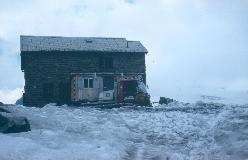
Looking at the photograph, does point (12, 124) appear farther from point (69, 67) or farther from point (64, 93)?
point (69, 67)

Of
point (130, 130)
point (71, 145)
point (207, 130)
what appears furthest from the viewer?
point (130, 130)

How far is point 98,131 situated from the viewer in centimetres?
1667

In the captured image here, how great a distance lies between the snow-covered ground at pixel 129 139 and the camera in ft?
37.2

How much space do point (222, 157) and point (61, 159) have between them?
16.1ft

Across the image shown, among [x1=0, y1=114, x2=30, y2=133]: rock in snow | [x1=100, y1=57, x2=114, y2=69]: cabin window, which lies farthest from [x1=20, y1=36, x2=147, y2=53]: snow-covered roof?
[x1=0, y1=114, x2=30, y2=133]: rock in snow

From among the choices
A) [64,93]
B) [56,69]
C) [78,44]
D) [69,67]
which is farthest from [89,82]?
[78,44]

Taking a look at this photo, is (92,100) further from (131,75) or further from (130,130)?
(130,130)

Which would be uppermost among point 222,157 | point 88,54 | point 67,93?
point 88,54

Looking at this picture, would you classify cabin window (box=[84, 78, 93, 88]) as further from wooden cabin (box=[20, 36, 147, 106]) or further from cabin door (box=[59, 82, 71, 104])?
cabin door (box=[59, 82, 71, 104])

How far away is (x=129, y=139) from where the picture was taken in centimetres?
1562

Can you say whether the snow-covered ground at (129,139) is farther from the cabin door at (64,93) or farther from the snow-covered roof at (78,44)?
the snow-covered roof at (78,44)

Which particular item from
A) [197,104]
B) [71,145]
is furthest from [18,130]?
[197,104]

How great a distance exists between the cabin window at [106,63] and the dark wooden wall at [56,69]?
0.75 ft

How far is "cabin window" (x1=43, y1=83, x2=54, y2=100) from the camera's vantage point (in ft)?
115
